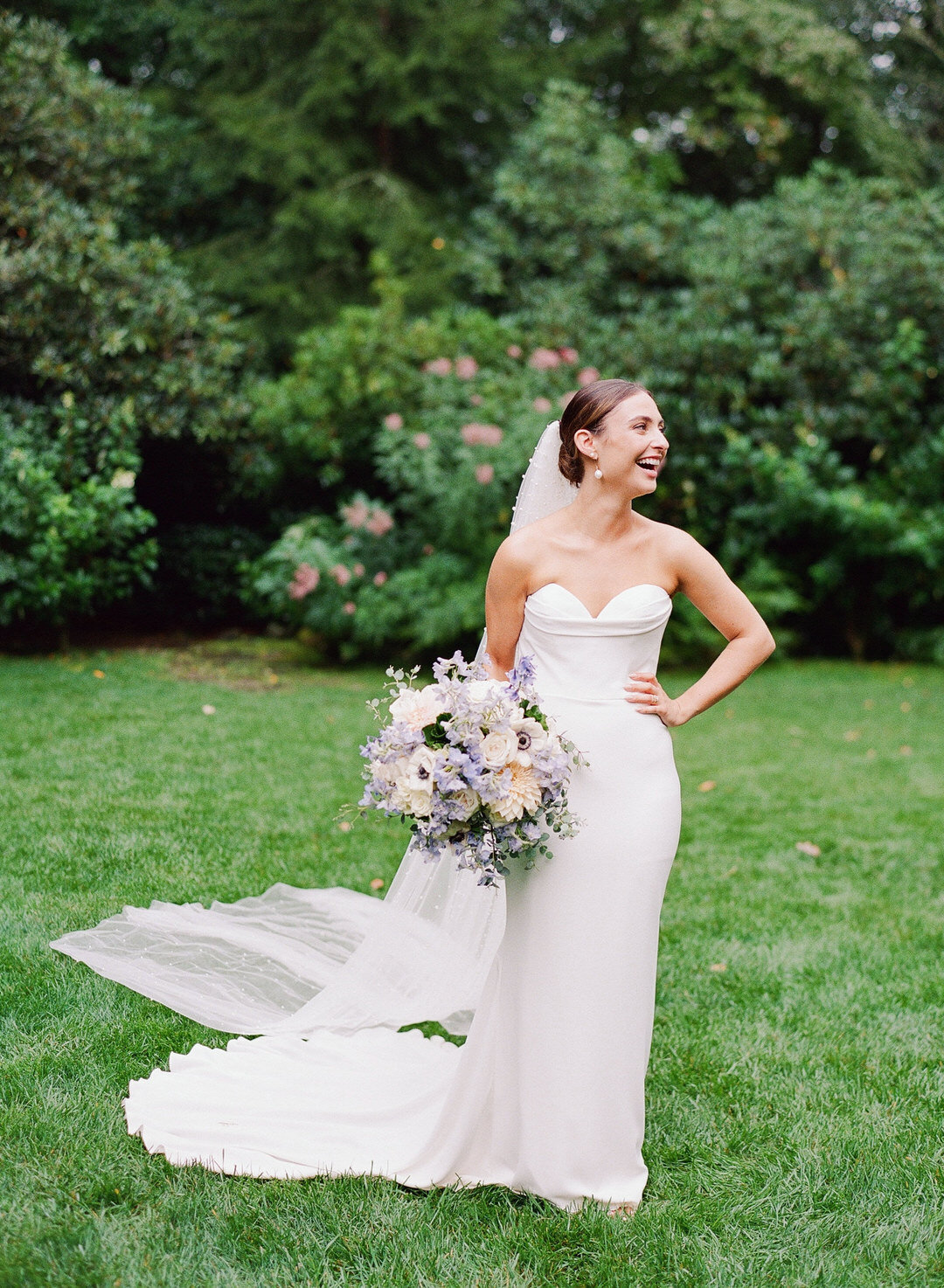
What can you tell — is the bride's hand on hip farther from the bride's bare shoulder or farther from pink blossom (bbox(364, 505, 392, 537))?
pink blossom (bbox(364, 505, 392, 537))

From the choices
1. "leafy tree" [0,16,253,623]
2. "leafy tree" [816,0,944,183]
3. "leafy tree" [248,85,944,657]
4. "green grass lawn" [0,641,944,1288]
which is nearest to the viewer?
"green grass lawn" [0,641,944,1288]

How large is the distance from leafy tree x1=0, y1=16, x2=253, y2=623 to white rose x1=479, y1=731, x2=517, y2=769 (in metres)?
→ 7.29

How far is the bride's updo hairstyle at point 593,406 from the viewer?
3.11 m

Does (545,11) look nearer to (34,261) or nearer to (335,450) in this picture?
(335,450)

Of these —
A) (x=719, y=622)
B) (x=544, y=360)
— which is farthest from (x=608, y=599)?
(x=544, y=360)

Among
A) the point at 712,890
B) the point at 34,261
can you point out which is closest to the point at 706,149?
the point at 34,261

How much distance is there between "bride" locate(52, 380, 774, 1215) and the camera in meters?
2.96

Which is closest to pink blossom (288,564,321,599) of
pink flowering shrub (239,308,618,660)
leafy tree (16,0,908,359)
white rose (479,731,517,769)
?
pink flowering shrub (239,308,618,660)

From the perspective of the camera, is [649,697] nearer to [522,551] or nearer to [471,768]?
[522,551]

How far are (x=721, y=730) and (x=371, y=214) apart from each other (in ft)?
24.6

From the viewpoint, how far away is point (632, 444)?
10.1 ft

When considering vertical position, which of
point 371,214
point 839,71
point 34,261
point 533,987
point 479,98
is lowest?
point 533,987

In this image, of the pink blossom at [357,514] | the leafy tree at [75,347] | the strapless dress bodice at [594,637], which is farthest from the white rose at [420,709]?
the pink blossom at [357,514]

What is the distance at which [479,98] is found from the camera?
1396 cm
